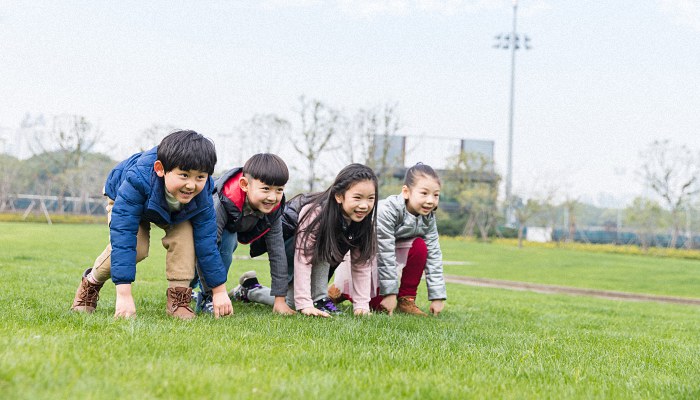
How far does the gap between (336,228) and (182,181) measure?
53.4 inches

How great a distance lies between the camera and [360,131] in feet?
128

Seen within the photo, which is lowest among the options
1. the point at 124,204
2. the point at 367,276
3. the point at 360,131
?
the point at 367,276

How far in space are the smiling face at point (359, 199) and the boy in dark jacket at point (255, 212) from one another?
467 mm

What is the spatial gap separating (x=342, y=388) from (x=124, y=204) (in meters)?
2.03

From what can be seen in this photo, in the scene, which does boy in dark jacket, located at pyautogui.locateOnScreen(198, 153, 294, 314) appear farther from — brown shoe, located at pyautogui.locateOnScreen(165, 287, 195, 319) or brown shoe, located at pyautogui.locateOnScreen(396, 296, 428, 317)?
brown shoe, located at pyautogui.locateOnScreen(396, 296, 428, 317)

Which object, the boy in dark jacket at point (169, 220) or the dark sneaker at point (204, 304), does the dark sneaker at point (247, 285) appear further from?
the boy in dark jacket at point (169, 220)

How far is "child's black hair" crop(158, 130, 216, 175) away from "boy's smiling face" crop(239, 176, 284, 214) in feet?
1.86

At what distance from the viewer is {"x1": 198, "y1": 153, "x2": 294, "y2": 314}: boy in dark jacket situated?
4191 mm

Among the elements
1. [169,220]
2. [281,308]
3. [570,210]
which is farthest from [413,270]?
[570,210]

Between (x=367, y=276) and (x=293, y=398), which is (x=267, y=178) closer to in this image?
(x=367, y=276)

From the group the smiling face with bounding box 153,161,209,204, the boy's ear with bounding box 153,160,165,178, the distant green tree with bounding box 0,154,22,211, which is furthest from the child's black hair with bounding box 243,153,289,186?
the distant green tree with bounding box 0,154,22,211

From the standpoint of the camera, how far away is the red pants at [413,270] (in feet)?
16.9

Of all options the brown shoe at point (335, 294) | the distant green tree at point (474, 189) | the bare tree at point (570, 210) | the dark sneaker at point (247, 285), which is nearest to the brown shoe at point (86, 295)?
the dark sneaker at point (247, 285)

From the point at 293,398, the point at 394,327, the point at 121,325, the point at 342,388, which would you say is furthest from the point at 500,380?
the point at 121,325
